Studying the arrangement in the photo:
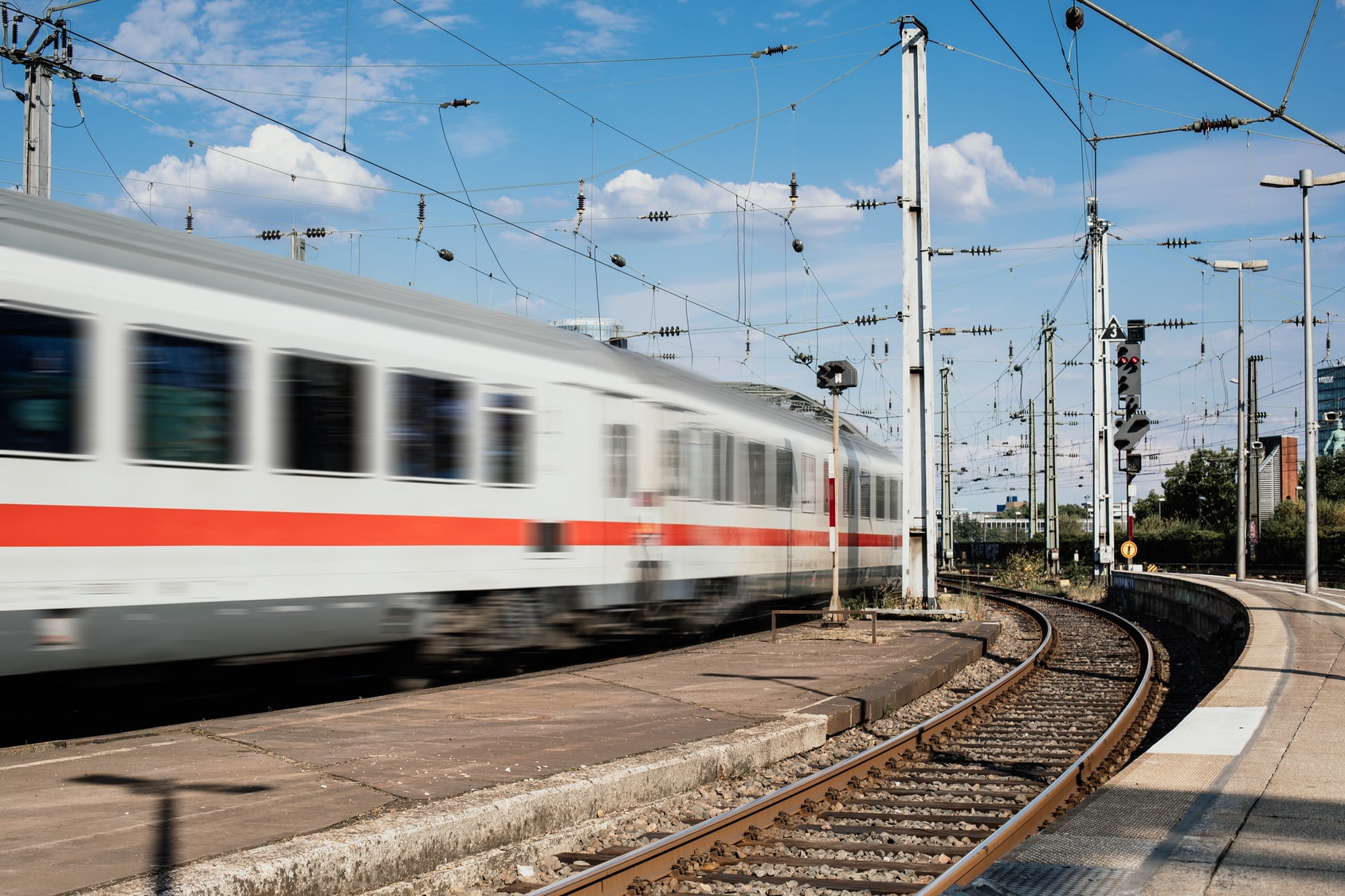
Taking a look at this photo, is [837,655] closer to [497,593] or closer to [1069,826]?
[497,593]

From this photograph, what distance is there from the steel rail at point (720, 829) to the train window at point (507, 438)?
14.3ft

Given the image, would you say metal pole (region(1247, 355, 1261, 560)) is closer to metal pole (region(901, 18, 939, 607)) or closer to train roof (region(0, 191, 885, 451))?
metal pole (region(901, 18, 939, 607))

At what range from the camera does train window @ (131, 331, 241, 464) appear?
8.39 metres

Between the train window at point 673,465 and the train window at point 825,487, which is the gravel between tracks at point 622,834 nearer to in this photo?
the train window at point 673,465

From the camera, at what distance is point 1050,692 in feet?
45.0

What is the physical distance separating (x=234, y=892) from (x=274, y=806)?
1283 millimetres

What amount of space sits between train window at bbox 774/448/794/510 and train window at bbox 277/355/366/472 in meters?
9.45

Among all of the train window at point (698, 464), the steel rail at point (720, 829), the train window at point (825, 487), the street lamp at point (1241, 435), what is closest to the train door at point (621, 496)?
the train window at point (698, 464)

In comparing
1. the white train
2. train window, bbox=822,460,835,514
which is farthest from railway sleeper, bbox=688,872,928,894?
train window, bbox=822,460,835,514

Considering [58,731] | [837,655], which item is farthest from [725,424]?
[58,731]

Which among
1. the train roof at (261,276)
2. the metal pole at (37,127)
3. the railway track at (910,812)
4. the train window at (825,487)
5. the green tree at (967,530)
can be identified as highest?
the metal pole at (37,127)

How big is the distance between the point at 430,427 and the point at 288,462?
5.36 ft

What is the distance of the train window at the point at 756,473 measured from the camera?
17453mm

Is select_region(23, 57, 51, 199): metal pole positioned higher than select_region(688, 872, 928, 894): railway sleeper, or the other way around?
select_region(23, 57, 51, 199): metal pole
